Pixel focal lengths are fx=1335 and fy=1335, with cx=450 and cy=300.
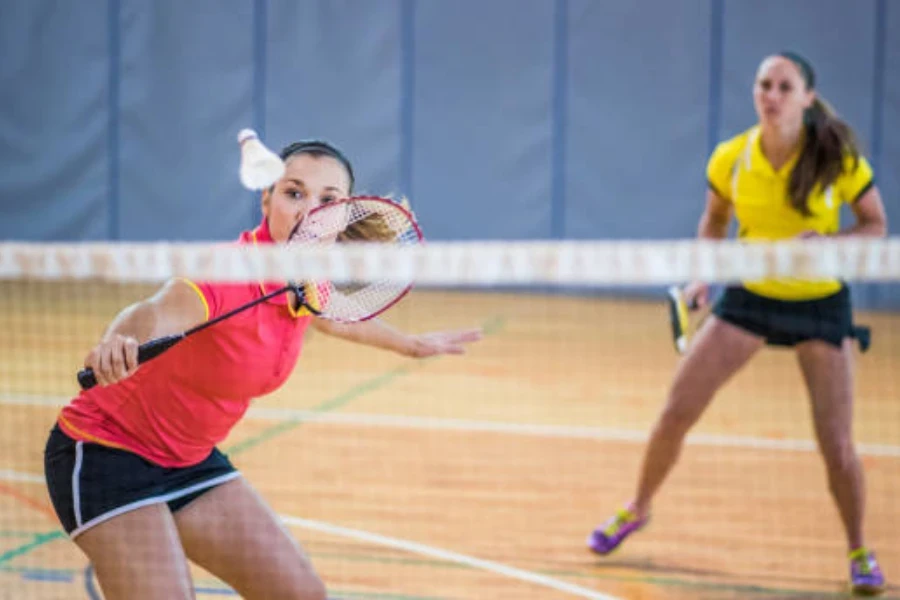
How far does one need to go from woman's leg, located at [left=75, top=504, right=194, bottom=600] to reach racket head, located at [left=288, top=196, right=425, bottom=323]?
0.64 m

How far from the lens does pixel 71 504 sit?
3.16m

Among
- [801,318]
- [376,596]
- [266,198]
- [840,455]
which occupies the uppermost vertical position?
[266,198]

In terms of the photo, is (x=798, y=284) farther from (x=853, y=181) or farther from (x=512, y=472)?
(x=512, y=472)

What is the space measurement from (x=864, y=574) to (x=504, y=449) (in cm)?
263

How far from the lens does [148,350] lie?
294 cm

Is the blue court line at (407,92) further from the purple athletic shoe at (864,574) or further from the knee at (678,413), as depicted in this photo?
the purple athletic shoe at (864,574)

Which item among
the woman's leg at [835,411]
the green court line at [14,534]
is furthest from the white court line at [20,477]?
the woman's leg at [835,411]

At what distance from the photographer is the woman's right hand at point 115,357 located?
2.84 meters

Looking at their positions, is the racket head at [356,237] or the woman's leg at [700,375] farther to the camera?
the woman's leg at [700,375]

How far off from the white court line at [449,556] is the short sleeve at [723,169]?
163 cm

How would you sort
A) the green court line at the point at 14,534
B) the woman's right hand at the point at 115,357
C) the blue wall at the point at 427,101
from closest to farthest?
1. the woman's right hand at the point at 115,357
2. the green court line at the point at 14,534
3. the blue wall at the point at 427,101

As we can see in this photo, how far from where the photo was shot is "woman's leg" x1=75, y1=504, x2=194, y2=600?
9.98 ft

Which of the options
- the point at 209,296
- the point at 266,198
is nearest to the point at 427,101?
the point at 266,198

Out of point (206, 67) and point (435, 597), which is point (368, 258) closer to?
point (435, 597)
